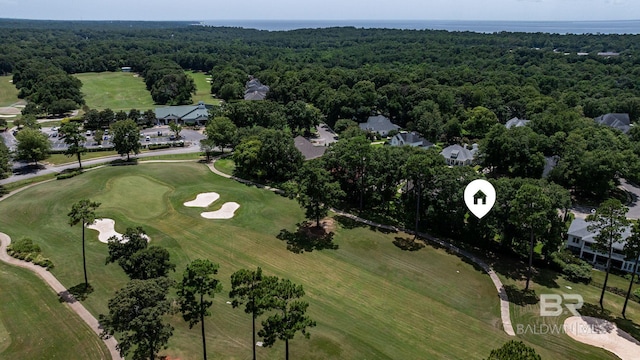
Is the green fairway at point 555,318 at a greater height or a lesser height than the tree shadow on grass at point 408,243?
lesser

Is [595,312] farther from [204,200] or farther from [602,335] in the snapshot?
[204,200]

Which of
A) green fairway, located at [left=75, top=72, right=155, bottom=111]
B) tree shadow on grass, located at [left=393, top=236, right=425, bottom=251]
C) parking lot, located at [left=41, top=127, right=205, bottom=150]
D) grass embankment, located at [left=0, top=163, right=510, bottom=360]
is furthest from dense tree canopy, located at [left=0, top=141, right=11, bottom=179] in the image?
green fairway, located at [left=75, top=72, right=155, bottom=111]

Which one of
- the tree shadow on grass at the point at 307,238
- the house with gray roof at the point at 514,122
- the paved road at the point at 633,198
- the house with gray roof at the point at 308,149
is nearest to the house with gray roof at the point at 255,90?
the house with gray roof at the point at 308,149

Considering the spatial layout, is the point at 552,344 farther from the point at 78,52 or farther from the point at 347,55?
the point at 78,52

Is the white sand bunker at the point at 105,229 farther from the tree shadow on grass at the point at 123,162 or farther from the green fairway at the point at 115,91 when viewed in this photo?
the green fairway at the point at 115,91
